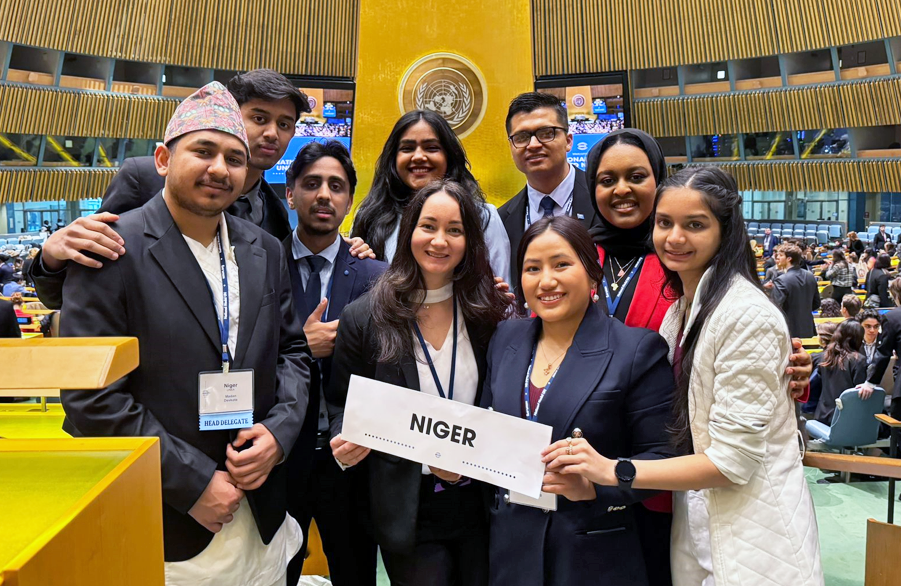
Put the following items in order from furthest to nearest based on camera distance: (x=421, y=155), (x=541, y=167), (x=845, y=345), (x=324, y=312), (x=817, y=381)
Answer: (x=817, y=381), (x=845, y=345), (x=541, y=167), (x=421, y=155), (x=324, y=312)

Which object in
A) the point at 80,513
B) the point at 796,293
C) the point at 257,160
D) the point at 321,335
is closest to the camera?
the point at 80,513

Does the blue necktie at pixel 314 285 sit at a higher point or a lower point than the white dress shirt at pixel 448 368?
higher

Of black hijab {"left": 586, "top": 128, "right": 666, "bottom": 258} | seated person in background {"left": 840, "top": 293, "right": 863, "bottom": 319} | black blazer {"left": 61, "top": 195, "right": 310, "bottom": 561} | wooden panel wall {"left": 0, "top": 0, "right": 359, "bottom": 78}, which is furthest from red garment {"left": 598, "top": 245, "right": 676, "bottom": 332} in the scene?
wooden panel wall {"left": 0, "top": 0, "right": 359, "bottom": 78}

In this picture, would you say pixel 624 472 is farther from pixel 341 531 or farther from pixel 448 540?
pixel 341 531

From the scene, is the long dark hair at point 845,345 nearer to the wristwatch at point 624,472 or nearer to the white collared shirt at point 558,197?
the white collared shirt at point 558,197

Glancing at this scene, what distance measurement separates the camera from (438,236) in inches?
74.3

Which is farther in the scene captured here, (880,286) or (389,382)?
(880,286)

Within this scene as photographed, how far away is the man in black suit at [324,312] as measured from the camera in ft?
7.38

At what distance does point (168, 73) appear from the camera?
15.8 metres

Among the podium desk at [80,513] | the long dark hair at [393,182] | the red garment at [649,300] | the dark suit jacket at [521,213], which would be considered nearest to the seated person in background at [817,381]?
the dark suit jacket at [521,213]

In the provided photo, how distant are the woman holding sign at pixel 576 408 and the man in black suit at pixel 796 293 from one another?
6120 millimetres

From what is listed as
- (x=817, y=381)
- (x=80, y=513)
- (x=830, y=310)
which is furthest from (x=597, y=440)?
(x=830, y=310)

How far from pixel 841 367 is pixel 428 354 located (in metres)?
4.63

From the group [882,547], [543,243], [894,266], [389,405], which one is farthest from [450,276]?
[894,266]
